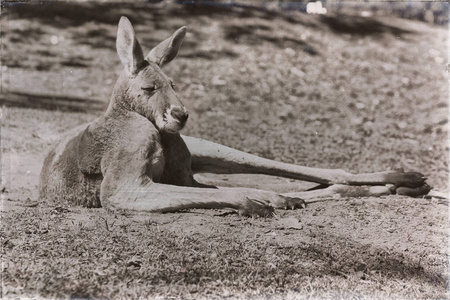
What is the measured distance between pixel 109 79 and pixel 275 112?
2.89 metres

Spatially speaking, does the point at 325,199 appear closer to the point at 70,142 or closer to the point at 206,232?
the point at 206,232

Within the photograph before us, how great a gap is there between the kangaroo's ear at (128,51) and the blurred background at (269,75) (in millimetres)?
2494

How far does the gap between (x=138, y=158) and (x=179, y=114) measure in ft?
1.42

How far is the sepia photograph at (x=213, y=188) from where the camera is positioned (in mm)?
3730

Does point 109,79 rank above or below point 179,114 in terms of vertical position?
below

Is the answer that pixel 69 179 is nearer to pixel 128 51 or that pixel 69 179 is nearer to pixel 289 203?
pixel 128 51

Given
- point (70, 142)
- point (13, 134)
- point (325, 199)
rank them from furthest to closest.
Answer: point (13, 134) → point (325, 199) → point (70, 142)

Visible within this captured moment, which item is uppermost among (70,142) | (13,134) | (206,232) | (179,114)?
(179,114)

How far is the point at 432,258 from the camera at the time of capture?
4238mm

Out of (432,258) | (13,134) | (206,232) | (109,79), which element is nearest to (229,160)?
(206,232)

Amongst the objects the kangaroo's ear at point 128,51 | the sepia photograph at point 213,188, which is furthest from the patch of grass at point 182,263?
the kangaroo's ear at point 128,51

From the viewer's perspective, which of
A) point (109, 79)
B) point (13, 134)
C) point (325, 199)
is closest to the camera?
point (325, 199)

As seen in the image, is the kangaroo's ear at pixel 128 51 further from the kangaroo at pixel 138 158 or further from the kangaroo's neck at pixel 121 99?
Result: the kangaroo's neck at pixel 121 99

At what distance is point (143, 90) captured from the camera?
457 cm
